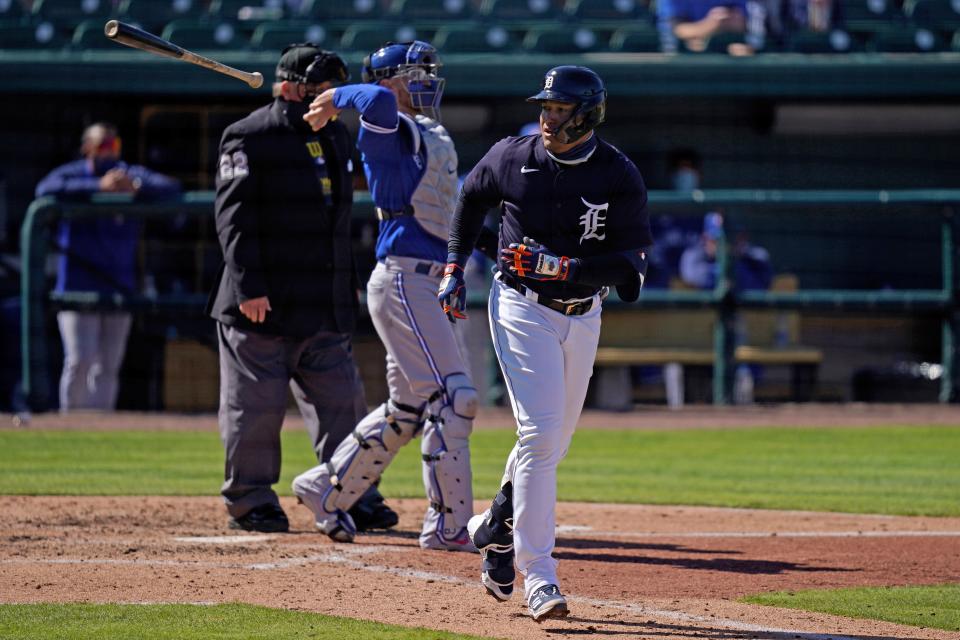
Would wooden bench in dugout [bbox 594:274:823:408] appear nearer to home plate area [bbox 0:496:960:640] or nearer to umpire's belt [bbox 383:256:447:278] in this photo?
home plate area [bbox 0:496:960:640]

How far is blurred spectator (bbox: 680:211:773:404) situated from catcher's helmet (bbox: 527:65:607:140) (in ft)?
23.2

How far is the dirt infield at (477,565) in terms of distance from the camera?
15.0 ft

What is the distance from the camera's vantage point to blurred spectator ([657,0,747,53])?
13773mm

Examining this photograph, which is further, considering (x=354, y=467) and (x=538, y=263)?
(x=354, y=467)

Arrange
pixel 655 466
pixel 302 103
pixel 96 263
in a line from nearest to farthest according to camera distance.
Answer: pixel 302 103, pixel 655 466, pixel 96 263

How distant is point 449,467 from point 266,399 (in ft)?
2.89

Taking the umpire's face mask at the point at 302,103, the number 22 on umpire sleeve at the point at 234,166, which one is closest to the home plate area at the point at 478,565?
the number 22 on umpire sleeve at the point at 234,166

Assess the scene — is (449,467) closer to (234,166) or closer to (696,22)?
(234,166)

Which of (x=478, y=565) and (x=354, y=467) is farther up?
(x=354, y=467)

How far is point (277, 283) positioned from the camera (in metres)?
6.36

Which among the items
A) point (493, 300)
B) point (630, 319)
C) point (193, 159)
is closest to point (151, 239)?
point (193, 159)

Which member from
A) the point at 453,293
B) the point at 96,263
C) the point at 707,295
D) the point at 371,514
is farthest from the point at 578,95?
the point at 96,263

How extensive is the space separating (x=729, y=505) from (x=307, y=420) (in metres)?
2.26

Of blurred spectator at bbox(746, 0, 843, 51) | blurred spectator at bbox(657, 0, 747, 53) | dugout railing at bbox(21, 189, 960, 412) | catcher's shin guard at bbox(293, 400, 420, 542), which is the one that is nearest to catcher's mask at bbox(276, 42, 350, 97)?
catcher's shin guard at bbox(293, 400, 420, 542)
